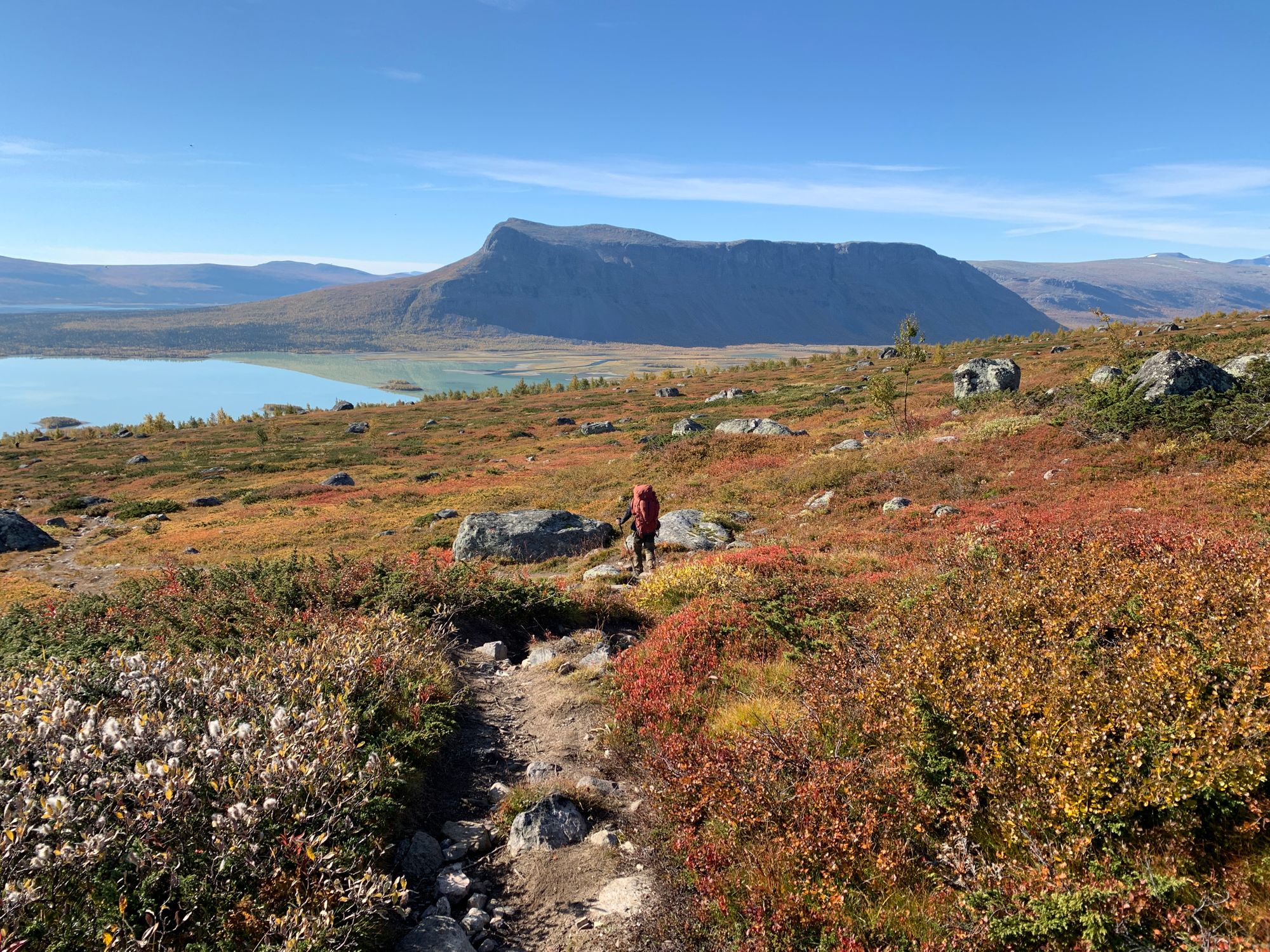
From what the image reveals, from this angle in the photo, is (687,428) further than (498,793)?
Yes

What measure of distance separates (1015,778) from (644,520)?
1121 centimetres

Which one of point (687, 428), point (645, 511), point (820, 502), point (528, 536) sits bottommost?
point (528, 536)

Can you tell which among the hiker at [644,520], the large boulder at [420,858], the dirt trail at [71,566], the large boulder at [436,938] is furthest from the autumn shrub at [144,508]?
the large boulder at [436,938]

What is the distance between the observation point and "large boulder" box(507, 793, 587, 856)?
5570 millimetres

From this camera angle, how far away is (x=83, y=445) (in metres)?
65.9

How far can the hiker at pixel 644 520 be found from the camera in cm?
1545

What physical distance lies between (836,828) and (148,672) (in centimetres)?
662

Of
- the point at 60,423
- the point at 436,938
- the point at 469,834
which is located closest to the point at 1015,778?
the point at 436,938

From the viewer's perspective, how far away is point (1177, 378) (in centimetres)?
2147

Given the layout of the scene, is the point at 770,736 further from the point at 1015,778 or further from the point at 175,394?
the point at 175,394

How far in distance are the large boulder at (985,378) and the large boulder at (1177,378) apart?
12516 mm

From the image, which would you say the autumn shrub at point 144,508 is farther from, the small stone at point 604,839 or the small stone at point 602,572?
the small stone at point 604,839

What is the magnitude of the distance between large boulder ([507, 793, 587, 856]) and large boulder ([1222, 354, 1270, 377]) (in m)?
28.5

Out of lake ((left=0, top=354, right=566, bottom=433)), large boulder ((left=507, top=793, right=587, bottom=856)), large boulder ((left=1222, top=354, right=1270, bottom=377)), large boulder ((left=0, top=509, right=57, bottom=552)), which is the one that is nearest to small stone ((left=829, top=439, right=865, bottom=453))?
large boulder ((left=1222, top=354, right=1270, bottom=377))
